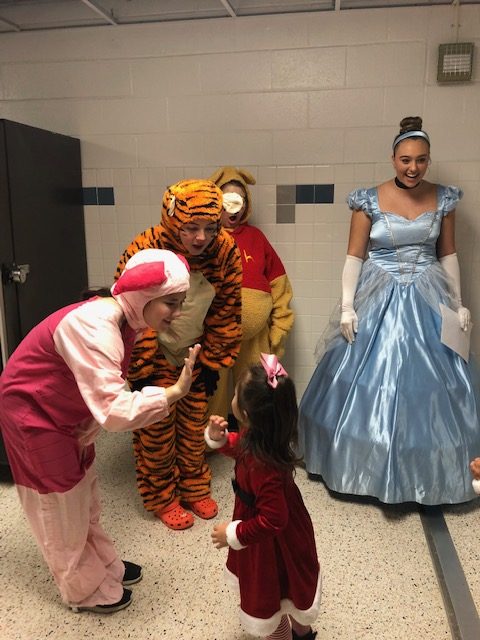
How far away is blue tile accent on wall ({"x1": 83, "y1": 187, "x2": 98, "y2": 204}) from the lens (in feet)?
9.63

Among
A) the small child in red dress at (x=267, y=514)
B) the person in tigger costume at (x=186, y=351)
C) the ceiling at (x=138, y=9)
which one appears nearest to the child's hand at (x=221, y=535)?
the small child in red dress at (x=267, y=514)

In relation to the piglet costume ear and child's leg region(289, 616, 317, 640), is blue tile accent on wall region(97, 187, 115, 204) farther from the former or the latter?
child's leg region(289, 616, 317, 640)

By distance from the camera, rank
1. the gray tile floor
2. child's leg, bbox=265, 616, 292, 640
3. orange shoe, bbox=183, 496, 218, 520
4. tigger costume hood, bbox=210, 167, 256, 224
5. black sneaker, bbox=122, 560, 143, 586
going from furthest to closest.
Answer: tigger costume hood, bbox=210, 167, 256, 224, orange shoe, bbox=183, 496, 218, 520, black sneaker, bbox=122, 560, 143, 586, the gray tile floor, child's leg, bbox=265, 616, 292, 640

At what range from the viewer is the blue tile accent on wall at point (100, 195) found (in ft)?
9.60

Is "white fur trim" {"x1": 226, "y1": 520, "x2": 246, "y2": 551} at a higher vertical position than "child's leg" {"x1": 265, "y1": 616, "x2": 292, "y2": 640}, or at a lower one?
higher

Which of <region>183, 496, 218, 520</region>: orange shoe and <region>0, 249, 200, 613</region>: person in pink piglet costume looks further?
<region>183, 496, 218, 520</region>: orange shoe

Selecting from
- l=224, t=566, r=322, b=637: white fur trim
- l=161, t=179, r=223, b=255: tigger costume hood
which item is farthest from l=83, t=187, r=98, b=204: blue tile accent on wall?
l=224, t=566, r=322, b=637: white fur trim

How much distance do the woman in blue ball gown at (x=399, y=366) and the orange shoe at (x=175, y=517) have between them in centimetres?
59

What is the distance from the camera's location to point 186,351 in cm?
213

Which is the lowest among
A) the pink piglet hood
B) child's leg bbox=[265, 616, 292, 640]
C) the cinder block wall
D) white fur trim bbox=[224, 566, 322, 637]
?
child's leg bbox=[265, 616, 292, 640]

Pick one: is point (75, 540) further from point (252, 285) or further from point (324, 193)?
point (324, 193)

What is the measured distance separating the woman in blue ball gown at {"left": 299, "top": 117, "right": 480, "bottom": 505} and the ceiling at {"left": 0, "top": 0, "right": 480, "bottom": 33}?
75 centimetres

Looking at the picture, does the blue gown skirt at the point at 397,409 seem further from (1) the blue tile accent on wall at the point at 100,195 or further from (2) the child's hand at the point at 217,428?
(1) the blue tile accent on wall at the point at 100,195

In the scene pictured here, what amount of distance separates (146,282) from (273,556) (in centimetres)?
74
